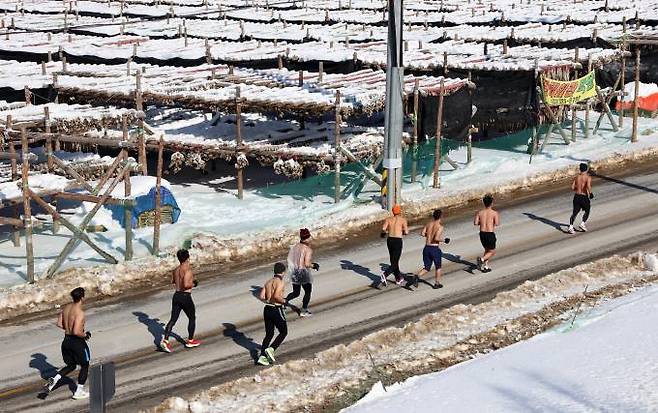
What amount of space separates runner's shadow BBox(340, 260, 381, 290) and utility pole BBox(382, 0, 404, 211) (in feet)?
13.7

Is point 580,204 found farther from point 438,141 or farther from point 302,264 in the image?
point 302,264

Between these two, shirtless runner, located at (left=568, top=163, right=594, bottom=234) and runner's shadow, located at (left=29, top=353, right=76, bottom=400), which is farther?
shirtless runner, located at (left=568, top=163, right=594, bottom=234)

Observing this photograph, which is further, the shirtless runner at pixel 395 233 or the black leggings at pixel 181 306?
the shirtless runner at pixel 395 233

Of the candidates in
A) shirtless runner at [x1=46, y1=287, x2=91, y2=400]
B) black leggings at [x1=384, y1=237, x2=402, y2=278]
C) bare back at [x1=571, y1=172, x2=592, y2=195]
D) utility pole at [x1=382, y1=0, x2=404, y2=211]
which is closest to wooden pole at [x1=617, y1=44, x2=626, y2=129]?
bare back at [x1=571, y1=172, x2=592, y2=195]

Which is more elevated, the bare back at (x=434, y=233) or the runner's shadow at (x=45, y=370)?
the bare back at (x=434, y=233)

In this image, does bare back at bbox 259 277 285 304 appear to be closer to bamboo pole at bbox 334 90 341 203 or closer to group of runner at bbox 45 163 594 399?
group of runner at bbox 45 163 594 399

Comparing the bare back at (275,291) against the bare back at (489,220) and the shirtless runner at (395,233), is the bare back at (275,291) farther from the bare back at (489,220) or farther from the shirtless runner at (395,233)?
the bare back at (489,220)

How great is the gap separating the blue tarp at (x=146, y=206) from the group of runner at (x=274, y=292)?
5.82 metres

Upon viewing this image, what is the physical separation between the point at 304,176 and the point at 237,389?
640 inches

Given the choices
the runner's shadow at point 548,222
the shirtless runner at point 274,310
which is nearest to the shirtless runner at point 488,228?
the runner's shadow at point 548,222

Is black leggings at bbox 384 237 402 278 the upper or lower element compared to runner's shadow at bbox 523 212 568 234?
upper

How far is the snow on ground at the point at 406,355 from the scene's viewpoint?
16.7m

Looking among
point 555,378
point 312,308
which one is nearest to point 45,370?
point 312,308

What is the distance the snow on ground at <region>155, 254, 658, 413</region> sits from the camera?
1669 centimetres
